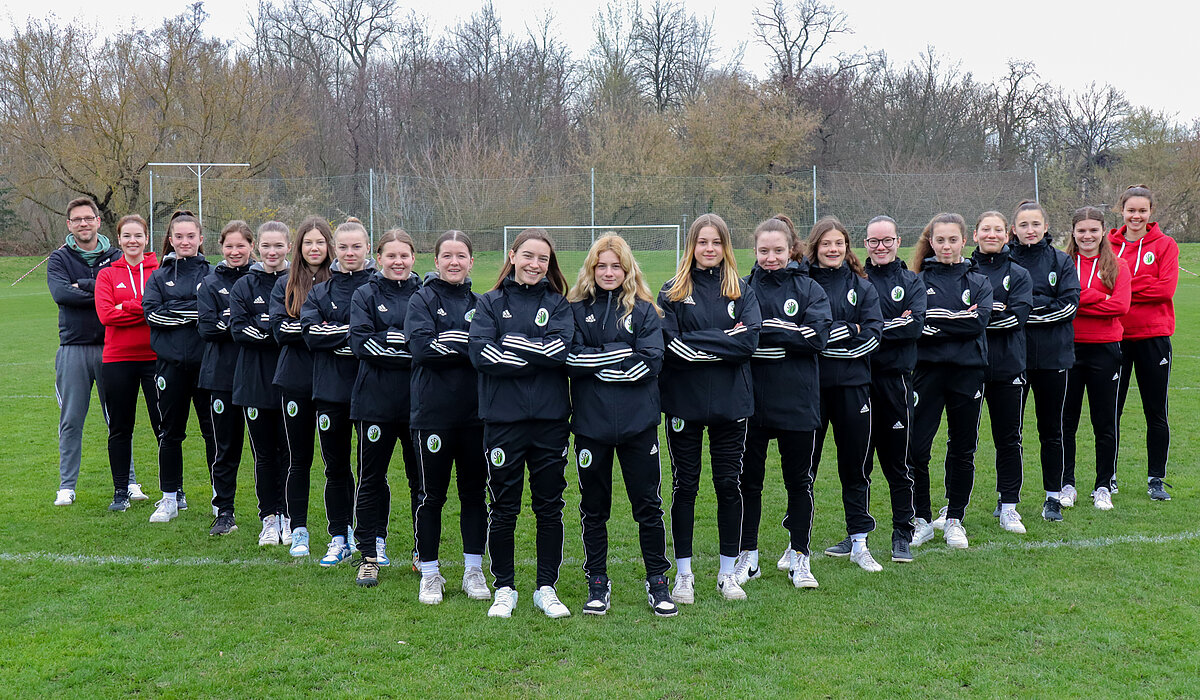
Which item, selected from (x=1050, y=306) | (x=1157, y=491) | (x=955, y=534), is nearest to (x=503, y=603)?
(x=955, y=534)

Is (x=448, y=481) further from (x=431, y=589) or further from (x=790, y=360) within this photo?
(x=790, y=360)

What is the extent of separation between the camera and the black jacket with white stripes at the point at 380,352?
15.0ft

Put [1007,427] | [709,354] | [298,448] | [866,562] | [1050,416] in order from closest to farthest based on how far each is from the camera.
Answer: [709,354] → [866,562] → [298,448] → [1007,427] → [1050,416]

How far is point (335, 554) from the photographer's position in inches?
204

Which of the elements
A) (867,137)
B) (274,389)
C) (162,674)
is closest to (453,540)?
(274,389)

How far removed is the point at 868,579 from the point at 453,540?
2438 millimetres

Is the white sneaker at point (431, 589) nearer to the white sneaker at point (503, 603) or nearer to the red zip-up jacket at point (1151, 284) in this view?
the white sneaker at point (503, 603)

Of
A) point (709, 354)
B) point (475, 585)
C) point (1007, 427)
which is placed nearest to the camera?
point (709, 354)

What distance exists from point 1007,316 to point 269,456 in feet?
14.4

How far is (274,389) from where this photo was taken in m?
5.26

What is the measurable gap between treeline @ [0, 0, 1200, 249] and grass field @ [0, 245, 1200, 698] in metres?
21.3

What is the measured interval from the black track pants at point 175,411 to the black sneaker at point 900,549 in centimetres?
420

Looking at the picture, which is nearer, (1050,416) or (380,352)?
(380,352)

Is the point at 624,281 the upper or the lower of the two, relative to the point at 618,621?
upper
